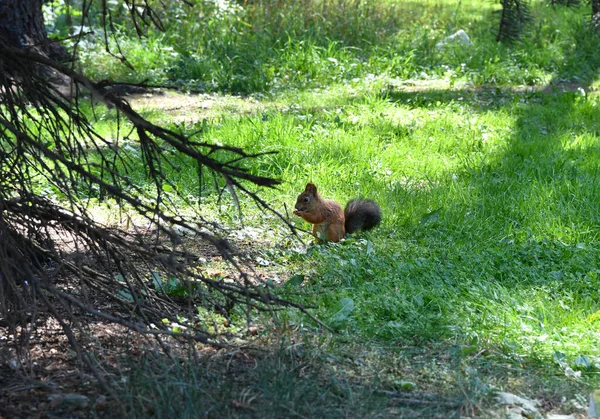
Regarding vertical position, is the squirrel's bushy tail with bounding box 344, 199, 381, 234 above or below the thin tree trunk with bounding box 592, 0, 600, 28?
below

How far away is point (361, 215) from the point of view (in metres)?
5.51

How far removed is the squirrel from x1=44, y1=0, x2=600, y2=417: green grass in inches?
4.2

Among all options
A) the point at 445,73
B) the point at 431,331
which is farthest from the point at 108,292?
the point at 445,73

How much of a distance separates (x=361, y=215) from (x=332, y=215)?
21cm

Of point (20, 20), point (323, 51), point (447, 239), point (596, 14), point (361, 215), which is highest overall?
point (20, 20)

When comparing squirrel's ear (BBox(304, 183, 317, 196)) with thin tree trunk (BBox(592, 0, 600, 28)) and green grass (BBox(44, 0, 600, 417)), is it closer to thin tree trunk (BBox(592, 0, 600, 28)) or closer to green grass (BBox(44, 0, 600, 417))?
green grass (BBox(44, 0, 600, 417))

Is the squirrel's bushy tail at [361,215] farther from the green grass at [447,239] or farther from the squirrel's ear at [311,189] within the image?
the squirrel's ear at [311,189]

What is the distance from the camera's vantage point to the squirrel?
5.45m

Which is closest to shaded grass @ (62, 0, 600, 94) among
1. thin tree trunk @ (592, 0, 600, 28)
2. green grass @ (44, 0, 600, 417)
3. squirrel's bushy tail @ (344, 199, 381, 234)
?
green grass @ (44, 0, 600, 417)

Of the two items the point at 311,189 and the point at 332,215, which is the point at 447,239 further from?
the point at 311,189

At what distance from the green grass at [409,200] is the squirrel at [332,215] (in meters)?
0.11

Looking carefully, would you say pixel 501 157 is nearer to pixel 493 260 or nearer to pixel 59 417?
pixel 493 260

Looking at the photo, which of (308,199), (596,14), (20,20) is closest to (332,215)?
(308,199)

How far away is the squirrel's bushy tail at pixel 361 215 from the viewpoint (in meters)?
5.50
